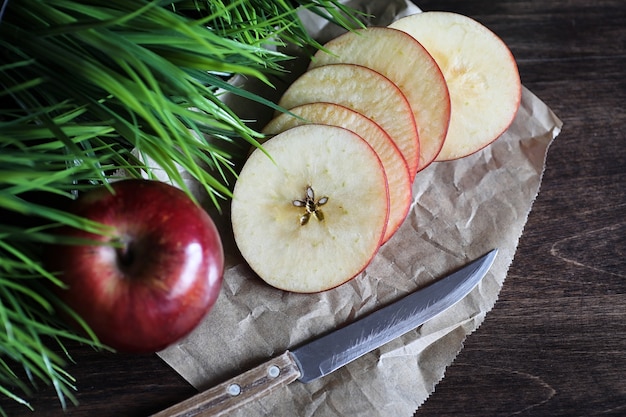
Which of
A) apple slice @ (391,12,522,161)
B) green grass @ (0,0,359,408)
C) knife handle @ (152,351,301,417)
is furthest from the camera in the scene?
apple slice @ (391,12,522,161)

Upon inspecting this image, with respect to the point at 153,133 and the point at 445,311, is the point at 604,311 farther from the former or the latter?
the point at 153,133

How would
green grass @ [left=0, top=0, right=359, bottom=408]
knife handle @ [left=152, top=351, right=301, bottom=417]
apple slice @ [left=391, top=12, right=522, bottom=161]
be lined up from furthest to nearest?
apple slice @ [left=391, top=12, right=522, bottom=161]
knife handle @ [left=152, top=351, right=301, bottom=417]
green grass @ [left=0, top=0, right=359, bottom=408]

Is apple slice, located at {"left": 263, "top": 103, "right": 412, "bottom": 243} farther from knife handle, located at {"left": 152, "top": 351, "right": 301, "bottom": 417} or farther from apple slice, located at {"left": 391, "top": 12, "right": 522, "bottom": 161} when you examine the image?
knife handle, located at {"left": 152, "top": 351, "right": 301, "bottom": 417}

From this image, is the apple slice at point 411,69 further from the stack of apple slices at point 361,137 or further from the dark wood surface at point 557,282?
the dark wood surface at point 557,282

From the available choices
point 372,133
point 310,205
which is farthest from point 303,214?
point 372,133

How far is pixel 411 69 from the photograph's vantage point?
826 mm

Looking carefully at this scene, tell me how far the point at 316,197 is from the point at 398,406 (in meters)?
0.24

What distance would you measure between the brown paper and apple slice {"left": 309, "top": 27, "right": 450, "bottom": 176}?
0.19 feet

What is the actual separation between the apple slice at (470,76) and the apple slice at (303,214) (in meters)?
0.15

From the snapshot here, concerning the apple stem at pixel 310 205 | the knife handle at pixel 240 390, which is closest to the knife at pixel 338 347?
the knife handle at pixel 240 390

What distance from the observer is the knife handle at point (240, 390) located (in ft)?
2.37

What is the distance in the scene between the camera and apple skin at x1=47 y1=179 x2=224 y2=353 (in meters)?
0.64

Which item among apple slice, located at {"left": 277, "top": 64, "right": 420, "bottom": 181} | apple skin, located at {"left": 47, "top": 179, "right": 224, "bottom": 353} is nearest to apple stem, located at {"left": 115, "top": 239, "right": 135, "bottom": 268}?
apple skin, located at {"left": 47, "top": 179, "right": 224, "bottom": 353}

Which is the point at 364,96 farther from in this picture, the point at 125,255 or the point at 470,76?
the point at 125,255
